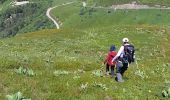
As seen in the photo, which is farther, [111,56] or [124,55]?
[111,56]

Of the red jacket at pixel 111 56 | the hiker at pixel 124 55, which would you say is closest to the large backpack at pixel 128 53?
the hiker at pixel 124 55

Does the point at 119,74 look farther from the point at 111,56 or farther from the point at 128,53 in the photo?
the point at 111,56

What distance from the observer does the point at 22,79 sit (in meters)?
18.9

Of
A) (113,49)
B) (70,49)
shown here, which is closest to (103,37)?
(70,49)

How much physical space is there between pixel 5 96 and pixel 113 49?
955 centimetres

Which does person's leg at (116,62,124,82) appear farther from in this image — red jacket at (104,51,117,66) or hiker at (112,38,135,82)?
red jacket at (104,51,117,66)

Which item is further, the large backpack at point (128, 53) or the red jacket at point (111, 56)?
the red jacket at point (111, 56)

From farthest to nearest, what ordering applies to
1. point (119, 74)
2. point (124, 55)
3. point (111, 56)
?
point (111, 56) < point (119, 74) < point (124, 55)

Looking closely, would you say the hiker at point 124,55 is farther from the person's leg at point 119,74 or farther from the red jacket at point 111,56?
the red jacket at point 111,56

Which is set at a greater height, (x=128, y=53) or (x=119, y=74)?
(x=128, y=53)

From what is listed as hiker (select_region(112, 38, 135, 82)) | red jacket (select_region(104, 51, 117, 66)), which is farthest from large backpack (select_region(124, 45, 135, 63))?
red jacket (select_region(104, 51, 117, 66))

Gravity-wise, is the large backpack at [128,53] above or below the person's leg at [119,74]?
above

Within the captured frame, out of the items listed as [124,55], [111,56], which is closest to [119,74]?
[124,55]

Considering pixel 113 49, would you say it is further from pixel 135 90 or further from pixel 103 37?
pixel 103 37
